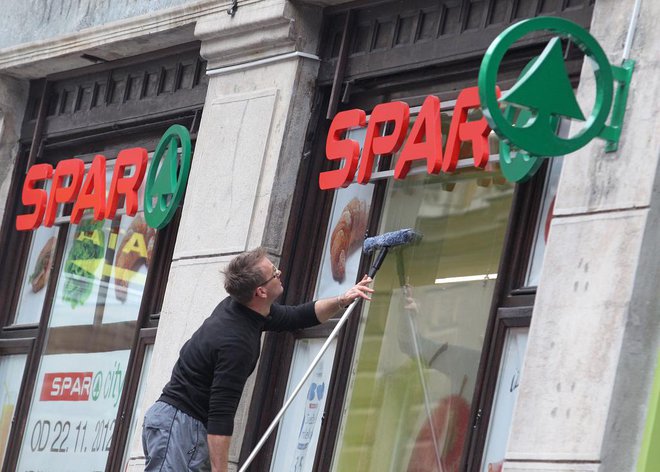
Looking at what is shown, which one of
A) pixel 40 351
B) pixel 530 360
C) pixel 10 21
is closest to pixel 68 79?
pixel 10 21

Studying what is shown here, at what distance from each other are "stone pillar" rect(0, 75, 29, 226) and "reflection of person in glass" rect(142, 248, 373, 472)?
15.4 ft

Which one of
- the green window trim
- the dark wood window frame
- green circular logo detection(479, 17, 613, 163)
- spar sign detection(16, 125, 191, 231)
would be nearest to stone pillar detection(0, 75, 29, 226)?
the dark wood window frame

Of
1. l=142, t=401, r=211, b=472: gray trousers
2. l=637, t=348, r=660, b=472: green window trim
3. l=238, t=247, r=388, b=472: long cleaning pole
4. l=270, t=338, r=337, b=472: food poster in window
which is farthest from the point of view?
l=270, t=338, r=337, b=472: food poster in window

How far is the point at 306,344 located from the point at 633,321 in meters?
3.10

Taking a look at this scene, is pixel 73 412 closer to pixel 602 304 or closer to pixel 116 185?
pixel 116 185

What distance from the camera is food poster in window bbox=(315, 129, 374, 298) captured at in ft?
32.8

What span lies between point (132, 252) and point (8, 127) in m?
1.91

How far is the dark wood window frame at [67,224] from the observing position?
1156 cm

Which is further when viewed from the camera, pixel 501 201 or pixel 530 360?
pixel 501 201

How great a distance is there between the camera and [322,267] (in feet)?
33.7

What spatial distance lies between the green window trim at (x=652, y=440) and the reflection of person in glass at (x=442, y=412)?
1533 mm

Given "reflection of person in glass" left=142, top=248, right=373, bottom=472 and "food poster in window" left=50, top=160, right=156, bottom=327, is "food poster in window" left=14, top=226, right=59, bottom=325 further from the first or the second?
"reflection of person in glass" left=142, top=248, right=373, bottom=472

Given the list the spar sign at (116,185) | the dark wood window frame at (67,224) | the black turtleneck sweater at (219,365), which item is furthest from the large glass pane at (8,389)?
the black turtleneck sweater at (219,365)

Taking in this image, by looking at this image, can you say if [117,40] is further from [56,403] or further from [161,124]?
[56,403]
